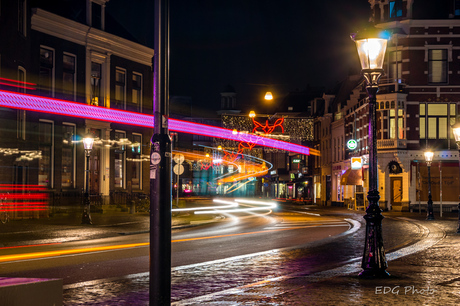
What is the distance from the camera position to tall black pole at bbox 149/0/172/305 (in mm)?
5930

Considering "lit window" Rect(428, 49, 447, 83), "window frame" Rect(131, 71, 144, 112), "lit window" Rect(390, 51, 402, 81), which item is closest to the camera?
"window frame" Rect(131, 71, 144, 112)

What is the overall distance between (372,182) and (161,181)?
5.69 metres

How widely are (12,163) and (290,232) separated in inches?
534

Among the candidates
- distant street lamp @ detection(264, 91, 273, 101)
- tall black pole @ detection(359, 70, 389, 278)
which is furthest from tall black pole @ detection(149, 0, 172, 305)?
distant street lamp @ detection(264, 91, 273, 101)

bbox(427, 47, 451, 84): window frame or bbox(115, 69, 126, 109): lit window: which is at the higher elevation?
bbox(427, 47, 451, 84): window frame

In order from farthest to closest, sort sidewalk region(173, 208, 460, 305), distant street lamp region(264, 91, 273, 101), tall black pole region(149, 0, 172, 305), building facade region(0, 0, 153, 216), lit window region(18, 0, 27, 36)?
distant street lamp region(264, 91, 273, 101)
lit window region(18, 0, 27, 36)
building facade region(0, 0, 153, 216)
sidewalk region(173, 208, 460, 305)
tall black pole region(149, 0, 172, 305)

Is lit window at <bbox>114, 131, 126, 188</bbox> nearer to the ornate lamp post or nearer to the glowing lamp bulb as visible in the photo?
the glowing lamp bulb

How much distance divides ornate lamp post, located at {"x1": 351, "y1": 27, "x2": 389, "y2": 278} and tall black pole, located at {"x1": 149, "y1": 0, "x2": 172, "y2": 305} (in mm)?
5169

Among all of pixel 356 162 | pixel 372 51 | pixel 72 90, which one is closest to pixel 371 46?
pixel 372 51

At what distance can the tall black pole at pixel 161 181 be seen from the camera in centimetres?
593

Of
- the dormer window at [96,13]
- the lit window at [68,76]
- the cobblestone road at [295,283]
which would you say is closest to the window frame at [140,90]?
the dormer window at [96,13]

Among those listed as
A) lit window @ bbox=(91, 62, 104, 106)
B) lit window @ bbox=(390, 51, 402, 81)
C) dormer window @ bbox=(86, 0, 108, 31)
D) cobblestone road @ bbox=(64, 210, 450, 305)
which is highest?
dormer window @ bbox=(86, 0, 108, 31)

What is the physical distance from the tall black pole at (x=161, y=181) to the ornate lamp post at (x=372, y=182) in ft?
17.0

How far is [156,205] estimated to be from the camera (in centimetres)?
597
